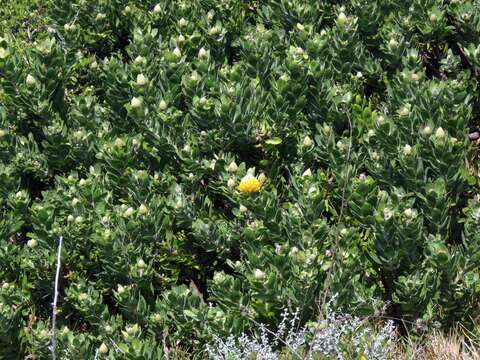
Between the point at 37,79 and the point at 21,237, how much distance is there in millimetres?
866

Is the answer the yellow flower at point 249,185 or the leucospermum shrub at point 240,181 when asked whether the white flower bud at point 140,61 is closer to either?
the leucospermum shrub at point 240,181

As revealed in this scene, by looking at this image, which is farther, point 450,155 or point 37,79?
point 37,79

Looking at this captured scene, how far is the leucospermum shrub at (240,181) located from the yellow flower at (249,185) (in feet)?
0.04

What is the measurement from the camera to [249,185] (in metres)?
3.83

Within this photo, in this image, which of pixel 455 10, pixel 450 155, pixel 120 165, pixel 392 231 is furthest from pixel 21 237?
pixel 455 10

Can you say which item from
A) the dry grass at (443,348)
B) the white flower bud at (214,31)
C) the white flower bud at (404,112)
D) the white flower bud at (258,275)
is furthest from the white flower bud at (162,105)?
the dry grass at (443,348)

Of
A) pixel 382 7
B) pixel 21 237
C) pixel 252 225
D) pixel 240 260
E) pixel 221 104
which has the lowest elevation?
pixel 21 237

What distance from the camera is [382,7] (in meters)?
4.72

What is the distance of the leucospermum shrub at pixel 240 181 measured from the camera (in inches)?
151

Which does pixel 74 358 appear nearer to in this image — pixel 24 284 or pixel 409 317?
pixel 24 284

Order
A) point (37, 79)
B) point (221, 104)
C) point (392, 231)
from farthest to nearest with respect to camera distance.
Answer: point (37, 79) → point (221, 104) → point (392, 231)

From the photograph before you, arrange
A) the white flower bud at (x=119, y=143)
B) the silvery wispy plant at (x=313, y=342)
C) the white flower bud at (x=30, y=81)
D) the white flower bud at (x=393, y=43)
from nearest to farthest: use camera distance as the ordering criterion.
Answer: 1. the silvery wispy plant at (x=313, y=342)
2. the white flower bud at (x=119, y=143)
3. the white flower bud at (x=30, y=81)
4. the white flower bud at (x=393, y=43)

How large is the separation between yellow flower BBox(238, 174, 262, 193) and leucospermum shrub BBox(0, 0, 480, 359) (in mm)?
14

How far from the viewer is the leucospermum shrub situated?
3.83m
